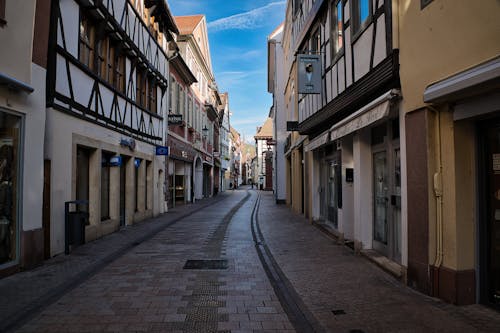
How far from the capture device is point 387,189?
24.2 feet

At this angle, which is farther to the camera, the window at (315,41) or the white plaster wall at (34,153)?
the window at (315,41)

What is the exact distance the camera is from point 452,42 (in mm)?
4566

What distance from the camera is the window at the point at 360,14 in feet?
23.6

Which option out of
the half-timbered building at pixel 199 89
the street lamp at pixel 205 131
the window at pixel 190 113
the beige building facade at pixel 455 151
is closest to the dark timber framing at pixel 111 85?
the beige building facade at pixel 455 151

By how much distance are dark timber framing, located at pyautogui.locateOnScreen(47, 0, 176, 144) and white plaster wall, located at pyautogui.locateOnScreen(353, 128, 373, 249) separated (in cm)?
622

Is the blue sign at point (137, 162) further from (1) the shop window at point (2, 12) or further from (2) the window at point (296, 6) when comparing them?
(2) the window at point (296, 6)

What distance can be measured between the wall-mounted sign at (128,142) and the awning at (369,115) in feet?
22.3

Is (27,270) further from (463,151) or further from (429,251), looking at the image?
(463,151)

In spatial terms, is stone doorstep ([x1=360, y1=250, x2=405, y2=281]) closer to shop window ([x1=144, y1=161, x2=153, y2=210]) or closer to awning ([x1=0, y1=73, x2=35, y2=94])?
awning ([x1=0, y1=73, x2=35, y2=94])

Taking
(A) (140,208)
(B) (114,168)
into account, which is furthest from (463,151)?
(A) (140,208)

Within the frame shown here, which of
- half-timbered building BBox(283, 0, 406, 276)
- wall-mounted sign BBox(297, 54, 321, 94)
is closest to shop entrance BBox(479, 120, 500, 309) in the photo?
half-timbered building BBox(283, 0, 406, 276)

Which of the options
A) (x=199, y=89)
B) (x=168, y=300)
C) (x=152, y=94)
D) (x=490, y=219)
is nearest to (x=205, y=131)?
(x=199, y=89)

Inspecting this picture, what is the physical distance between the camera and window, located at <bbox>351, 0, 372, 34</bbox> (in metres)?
7.18

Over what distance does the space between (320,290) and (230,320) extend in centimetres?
169
